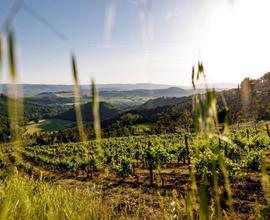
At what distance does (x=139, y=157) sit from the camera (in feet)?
103

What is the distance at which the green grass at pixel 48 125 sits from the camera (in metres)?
122

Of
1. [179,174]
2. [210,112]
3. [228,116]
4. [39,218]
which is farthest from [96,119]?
[179,174]

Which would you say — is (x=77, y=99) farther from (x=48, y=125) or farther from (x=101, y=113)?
(x=101, y=113)

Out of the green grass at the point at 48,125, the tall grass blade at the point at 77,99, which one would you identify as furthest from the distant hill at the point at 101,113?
the tall grass blade at the point at 77,99

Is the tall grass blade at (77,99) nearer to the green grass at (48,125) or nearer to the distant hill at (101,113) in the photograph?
the green grass at (48,125)

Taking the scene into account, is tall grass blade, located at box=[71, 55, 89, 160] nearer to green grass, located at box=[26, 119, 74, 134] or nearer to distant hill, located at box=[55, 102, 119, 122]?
green grass, located at box=[26, 119, 74, 134]

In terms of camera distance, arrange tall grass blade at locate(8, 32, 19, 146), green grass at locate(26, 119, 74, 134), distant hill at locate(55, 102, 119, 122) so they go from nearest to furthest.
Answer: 1. tall grass blade at locate(8, 32, 19, 146)
2. green grass at locate(26, 119, 74, 134)
3. distant hill at locate(55, 102, 119, 122)

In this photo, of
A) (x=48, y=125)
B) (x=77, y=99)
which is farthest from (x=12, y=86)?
(x=48, y=125)

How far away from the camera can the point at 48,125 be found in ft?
436

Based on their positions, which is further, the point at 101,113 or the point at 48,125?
the point at 101,113

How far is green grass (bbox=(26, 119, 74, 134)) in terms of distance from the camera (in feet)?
402

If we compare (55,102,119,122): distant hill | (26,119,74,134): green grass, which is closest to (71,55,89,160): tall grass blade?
(26,119,74,134): green grass

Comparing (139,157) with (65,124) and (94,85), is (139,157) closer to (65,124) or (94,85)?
(94,85)

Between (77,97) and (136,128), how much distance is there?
281 feet
